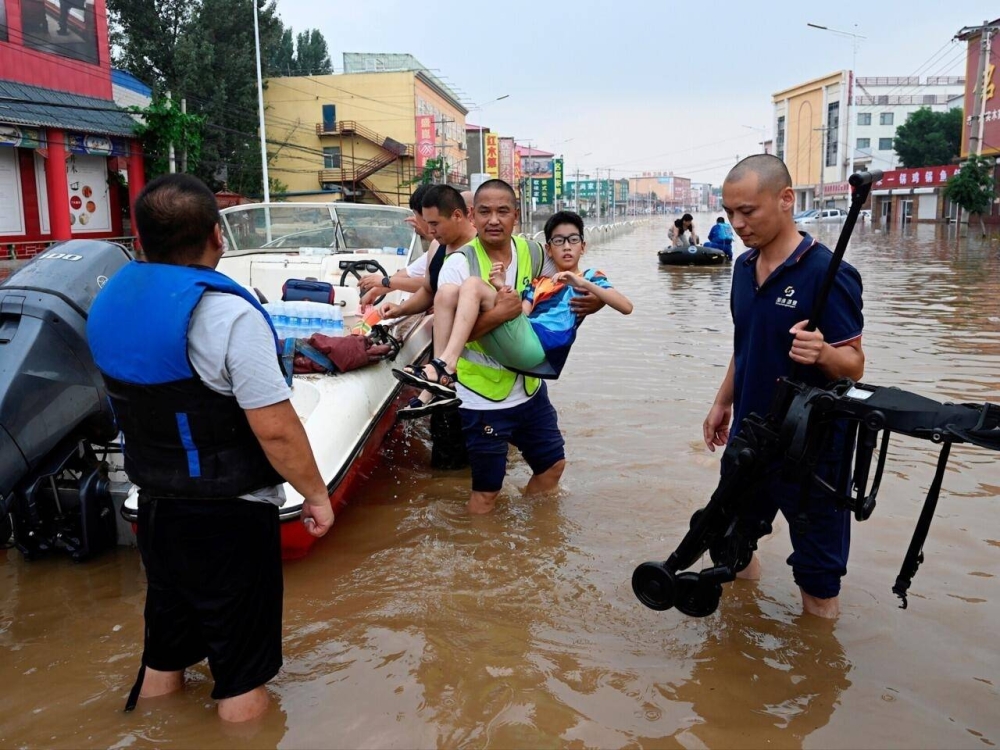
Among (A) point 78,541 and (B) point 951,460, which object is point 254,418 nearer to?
(A) point 78,541

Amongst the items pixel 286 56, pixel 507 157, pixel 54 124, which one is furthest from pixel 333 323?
pixel 507 157

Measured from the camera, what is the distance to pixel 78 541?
4.34 meters

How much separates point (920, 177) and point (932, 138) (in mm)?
15000

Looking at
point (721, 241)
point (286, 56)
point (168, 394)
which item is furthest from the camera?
point (286, 56)

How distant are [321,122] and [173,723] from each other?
169 ft

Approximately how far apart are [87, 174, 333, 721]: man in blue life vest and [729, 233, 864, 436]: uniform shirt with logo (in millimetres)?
1731

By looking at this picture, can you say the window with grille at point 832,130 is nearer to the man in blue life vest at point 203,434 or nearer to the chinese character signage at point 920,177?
the chinese character signage at point 920,177

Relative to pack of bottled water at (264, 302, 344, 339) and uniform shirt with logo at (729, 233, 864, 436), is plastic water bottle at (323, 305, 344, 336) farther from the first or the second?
uniform shirt with logo at (729, 233, 864, 436)

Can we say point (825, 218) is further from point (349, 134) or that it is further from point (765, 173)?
point (765, 173)

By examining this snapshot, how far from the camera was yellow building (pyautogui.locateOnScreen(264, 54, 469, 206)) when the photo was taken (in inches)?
1987

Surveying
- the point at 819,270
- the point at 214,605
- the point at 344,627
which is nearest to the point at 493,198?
the point at 819,270

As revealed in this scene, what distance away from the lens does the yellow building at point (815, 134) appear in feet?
296

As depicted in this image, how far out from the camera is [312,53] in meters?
66.4

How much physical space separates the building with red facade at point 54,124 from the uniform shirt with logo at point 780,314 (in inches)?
822
